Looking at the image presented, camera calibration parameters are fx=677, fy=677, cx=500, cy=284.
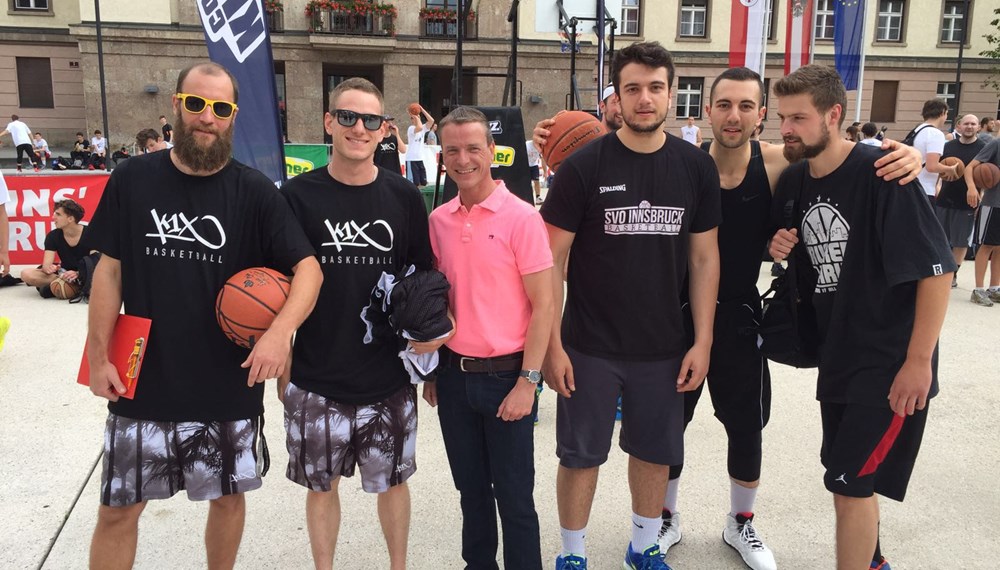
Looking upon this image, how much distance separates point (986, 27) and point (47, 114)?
42.1m

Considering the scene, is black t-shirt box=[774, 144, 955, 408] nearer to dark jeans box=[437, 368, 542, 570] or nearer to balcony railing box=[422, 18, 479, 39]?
dark jeans box=[437, 368, 542, 570]

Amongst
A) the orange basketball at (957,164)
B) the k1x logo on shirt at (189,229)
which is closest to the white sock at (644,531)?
the k1x logo on shirt at (189,229)

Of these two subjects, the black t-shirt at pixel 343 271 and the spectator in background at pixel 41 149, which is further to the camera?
the spectator in background at pixel 41 149

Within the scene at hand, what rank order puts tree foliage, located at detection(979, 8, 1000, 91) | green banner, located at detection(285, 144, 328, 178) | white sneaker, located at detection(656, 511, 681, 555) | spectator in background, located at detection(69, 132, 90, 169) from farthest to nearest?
tree foliage, located at detection(979, 8, 1000, 91) < spectator in background, located at detection(69, 132, 90, 169) < green banner, located at detection(285, 144, 328, 178) < white sneaker, located at detection(656, 511, 681, 555)

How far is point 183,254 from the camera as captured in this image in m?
2.30

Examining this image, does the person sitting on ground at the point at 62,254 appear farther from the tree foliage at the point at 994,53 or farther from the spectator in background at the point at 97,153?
the tree foliage at the point at 994,53

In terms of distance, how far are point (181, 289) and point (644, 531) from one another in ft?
A: 6.76

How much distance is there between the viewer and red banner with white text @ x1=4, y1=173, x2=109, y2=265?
8.57 metres

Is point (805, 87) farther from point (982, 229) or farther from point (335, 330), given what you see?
point (982, 229)

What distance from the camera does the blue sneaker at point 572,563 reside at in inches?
110

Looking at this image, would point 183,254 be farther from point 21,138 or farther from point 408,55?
point 408,55

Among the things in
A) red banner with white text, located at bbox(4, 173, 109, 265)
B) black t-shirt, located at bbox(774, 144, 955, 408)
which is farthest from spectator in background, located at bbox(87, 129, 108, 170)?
black t-shirt, located at bbox(774, 144, 955, 408)

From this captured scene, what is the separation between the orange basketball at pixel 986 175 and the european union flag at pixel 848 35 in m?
4.79

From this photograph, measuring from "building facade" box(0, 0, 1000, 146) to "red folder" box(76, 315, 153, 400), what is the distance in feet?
67.3
